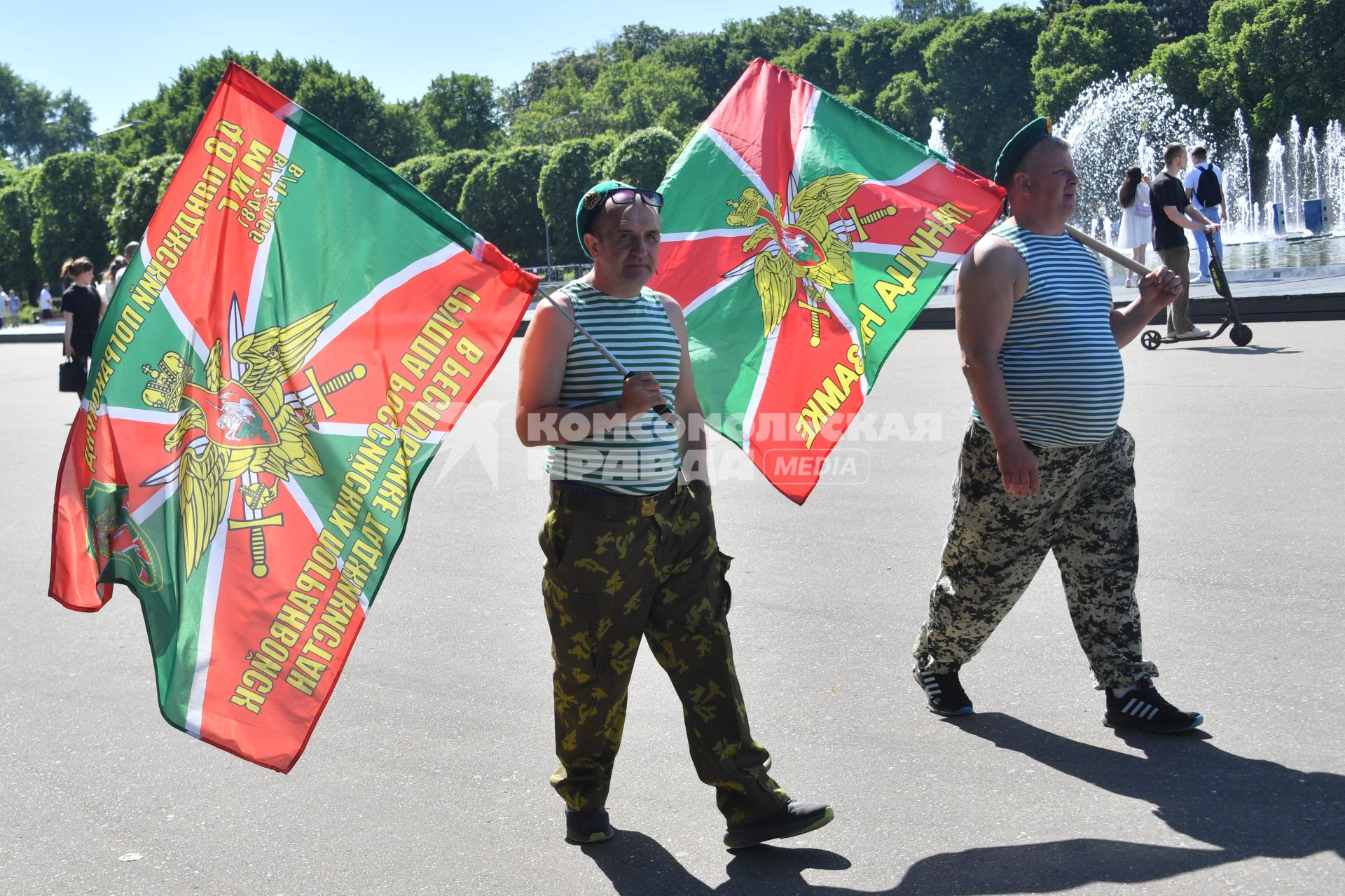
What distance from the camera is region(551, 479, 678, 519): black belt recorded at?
130 inches

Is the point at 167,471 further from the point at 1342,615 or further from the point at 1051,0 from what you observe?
the point at 1051,0

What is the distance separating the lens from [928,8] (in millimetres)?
135375

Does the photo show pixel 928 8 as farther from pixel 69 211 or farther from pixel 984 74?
pixel 69 211

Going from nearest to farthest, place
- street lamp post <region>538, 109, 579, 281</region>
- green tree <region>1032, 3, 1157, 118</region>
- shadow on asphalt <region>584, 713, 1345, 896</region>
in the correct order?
shadow on asphalt <region>584, 713, 1345, 896</region> → street lamp post <region>538, 109, 579, 281</region> → green tree <region>1032, 3, 1157, 118</region>

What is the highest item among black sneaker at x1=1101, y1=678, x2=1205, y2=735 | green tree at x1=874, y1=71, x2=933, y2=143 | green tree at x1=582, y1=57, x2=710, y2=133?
green tree at x1=582, y1=57, x2=710, y2=133

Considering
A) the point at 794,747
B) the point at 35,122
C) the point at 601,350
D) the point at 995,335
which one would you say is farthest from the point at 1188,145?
the point at 35,122

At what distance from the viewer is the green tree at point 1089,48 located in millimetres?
71500

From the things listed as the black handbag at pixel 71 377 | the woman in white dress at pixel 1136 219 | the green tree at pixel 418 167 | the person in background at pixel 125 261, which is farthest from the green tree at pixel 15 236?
the woman in white dress at pixel 1136 219

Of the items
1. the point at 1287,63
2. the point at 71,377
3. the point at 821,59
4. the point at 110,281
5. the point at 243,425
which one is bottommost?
the point at 243,425

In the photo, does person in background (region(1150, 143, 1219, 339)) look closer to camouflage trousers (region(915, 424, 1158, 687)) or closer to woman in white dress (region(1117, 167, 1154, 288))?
woman in white dress (region(1117, 167, 1154, 288))

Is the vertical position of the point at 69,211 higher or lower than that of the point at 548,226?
higher

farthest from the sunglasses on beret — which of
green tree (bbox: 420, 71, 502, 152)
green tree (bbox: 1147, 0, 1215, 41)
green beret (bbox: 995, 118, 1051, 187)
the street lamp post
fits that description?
green tree (bbox: 420, 71, 502, 152)

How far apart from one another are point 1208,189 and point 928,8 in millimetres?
130972

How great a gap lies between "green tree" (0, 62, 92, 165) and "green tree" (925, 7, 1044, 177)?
122 meters
